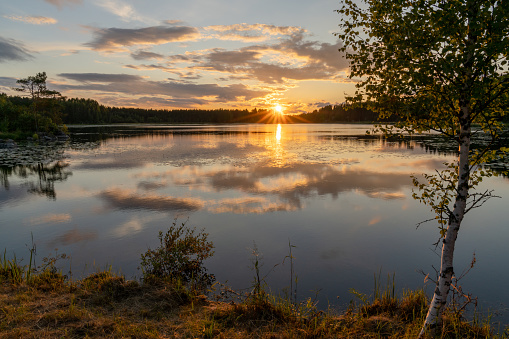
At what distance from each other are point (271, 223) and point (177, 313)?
29.0ft

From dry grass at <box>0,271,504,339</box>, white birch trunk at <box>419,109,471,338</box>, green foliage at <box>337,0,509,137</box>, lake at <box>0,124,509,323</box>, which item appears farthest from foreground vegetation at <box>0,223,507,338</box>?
green foliage at <box>337,0,509,137</box>

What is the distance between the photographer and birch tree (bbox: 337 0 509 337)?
233 inches

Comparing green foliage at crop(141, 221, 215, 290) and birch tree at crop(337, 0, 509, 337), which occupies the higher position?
birch tree at crop(337, 0, 509, 337)

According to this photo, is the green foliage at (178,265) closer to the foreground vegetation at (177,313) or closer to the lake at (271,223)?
the foreground vegetation at (177,313)

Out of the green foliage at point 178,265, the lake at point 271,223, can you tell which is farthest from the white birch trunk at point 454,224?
the green foliage at point 178,265

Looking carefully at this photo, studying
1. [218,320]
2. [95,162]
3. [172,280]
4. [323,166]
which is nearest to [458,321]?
[218,320]

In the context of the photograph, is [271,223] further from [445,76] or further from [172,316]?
[445,76]

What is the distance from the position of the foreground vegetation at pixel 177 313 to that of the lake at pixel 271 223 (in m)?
1.30

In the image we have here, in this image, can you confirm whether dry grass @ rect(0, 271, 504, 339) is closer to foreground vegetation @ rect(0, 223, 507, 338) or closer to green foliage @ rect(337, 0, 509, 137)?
foreground vegetation @ rect(0, 223, 507, 338)

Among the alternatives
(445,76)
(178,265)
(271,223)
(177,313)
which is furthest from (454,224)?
(271,223)

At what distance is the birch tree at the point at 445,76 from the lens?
5930 mm

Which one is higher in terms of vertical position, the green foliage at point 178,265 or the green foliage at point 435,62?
the green foliage at point 435,62

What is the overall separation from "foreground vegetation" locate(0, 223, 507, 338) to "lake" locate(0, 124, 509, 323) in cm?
130

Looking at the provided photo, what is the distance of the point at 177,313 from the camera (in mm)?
8516
